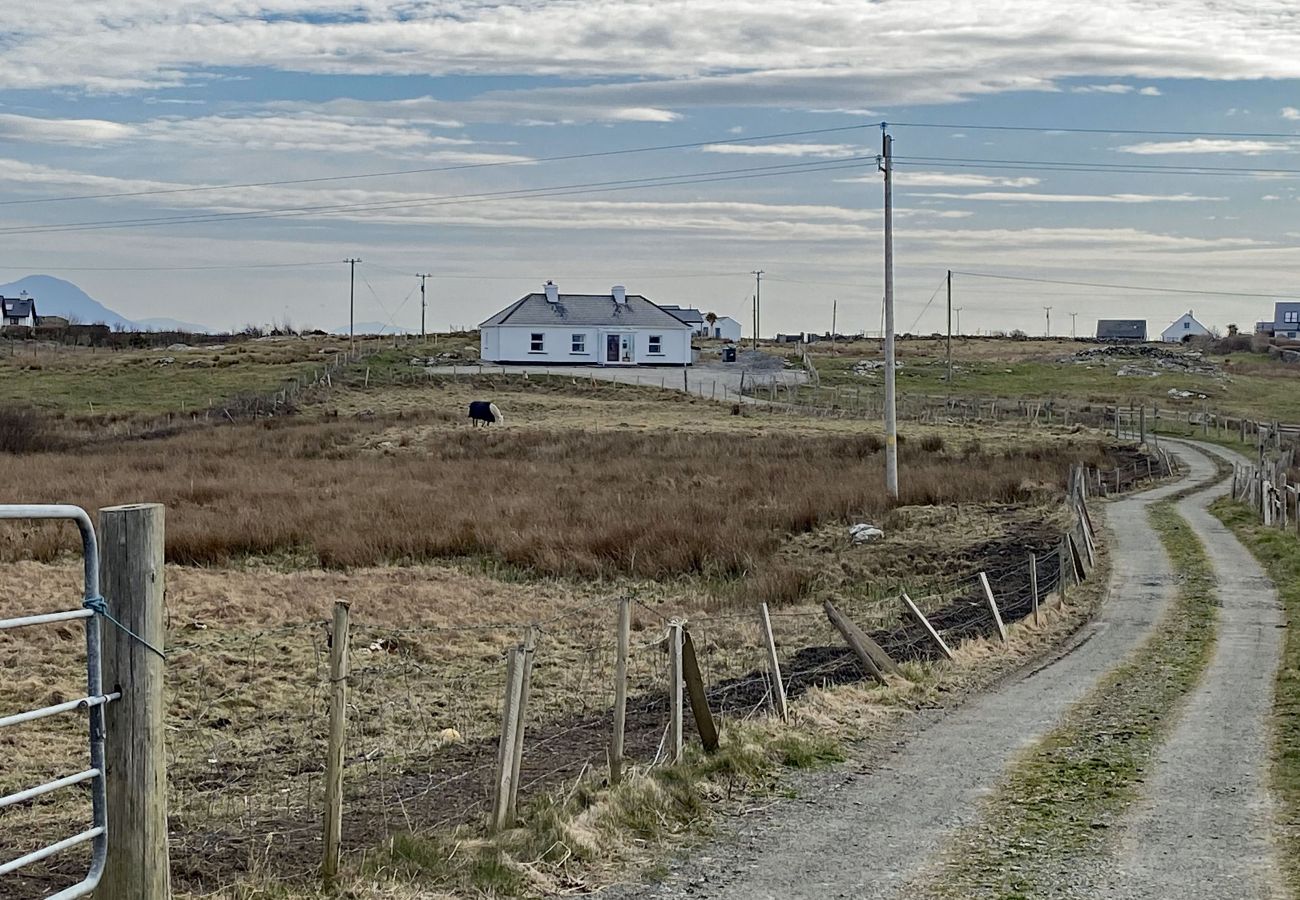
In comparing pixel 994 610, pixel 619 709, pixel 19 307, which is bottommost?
pixel 994 610

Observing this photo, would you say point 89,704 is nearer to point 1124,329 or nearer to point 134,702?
point 134,702

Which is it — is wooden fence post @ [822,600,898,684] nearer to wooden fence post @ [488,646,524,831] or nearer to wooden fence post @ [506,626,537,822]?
wooden fence post @ [506,626,537,822]

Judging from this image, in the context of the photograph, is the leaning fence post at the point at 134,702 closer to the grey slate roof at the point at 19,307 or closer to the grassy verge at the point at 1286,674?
the grassy verge at the point at 1286,674

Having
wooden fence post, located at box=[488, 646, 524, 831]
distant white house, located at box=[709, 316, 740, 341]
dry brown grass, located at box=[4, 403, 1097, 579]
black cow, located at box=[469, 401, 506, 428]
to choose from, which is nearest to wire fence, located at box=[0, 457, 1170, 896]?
wooden fence post, located at box=[488, 646, 524, 831]

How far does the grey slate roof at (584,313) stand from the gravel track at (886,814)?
72.4 m

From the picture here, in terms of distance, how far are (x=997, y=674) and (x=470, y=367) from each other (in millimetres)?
67207

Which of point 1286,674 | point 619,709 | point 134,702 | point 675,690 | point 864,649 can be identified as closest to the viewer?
point 134,702

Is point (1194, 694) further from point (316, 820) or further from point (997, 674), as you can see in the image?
point (316, 820)

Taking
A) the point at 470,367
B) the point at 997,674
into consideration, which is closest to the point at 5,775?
the point at 997,674

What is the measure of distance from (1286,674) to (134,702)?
13998 mm

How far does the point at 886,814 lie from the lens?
30.0ft

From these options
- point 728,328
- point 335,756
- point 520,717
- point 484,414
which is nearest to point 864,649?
point 520,717

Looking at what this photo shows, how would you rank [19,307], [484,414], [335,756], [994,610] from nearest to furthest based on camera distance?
[335,756] → [994,610] → [484,414] → [19,307]

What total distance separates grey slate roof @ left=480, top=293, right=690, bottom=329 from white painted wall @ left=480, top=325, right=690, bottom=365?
1.44 feet
